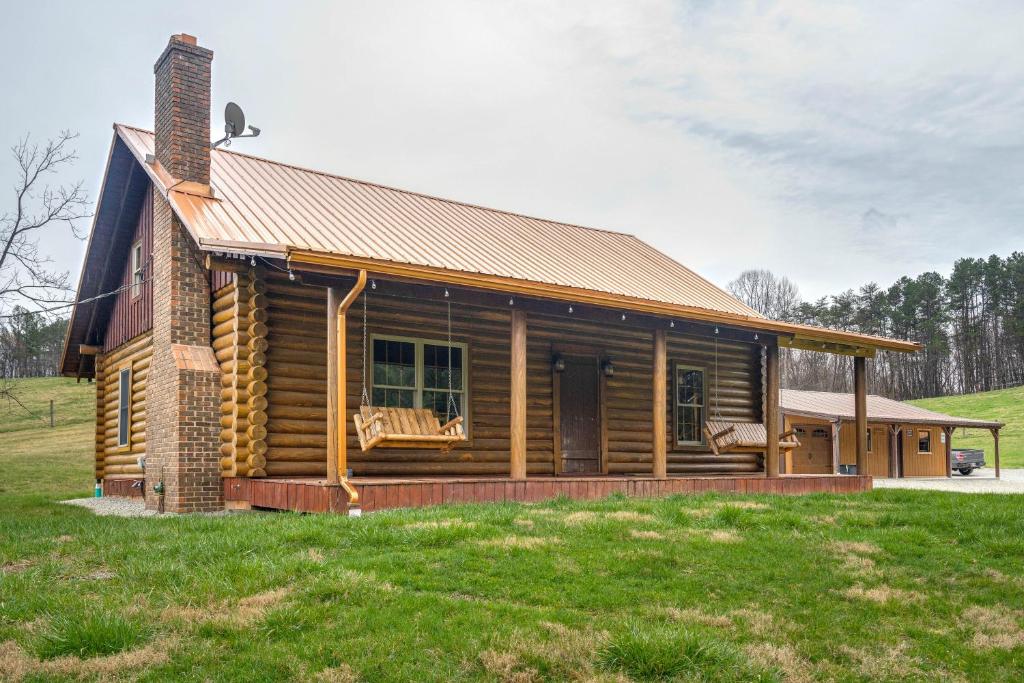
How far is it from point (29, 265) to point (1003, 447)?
48.0 meters

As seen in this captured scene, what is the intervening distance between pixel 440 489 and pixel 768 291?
58.8 metres

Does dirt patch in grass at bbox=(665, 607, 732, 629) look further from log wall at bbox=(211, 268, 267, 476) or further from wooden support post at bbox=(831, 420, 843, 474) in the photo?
wooden support post at bbox=(831, 420, 843, 474)

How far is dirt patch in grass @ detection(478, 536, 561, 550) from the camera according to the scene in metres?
7.37

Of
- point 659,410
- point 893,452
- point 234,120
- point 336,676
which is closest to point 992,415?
point 893,452

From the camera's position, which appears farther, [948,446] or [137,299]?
[948,446]

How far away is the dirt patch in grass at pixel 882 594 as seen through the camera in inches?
269

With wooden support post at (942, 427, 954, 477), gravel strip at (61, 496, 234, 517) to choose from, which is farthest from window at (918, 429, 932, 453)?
gravel strip at (61, 496, 234, 517)

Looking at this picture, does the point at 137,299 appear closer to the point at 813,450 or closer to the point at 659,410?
the point at 659,410

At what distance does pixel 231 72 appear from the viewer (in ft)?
90.6

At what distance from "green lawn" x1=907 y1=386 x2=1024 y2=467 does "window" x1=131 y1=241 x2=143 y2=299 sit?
132 feet

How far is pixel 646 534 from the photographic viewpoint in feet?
26.7

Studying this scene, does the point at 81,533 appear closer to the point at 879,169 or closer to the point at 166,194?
the point at 166,194

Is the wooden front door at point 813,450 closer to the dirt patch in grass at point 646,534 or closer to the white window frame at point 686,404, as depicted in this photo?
the white window frame at point 686,404

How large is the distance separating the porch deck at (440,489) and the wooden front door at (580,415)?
2992 millimetres
